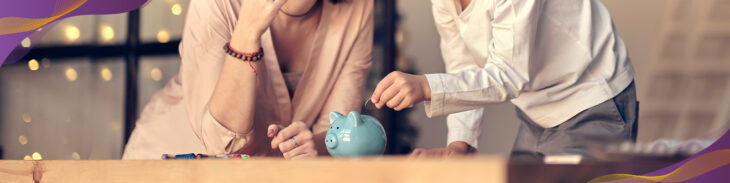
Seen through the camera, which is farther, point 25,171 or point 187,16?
point 187,16

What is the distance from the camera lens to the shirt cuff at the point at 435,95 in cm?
106

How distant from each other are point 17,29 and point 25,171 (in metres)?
0.83

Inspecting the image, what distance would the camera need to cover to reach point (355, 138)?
0.98 m

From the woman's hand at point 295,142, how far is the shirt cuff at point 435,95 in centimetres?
30

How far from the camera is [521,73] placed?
1104 millimetres

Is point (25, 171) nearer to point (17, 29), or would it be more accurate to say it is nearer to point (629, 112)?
point (17, 29)

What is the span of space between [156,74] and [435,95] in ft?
3.44

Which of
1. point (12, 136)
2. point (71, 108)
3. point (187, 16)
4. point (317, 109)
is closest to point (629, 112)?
point (317, 109)

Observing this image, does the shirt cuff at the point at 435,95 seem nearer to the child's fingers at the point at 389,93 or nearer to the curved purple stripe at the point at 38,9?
the child's fingers at the point at 389,93

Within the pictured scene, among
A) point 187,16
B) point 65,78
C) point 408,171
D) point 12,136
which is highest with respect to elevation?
point 408,171

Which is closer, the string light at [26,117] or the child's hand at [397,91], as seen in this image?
the child's hand at [397,91]

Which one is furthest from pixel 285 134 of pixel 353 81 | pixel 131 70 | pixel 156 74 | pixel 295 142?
pixel 131 70

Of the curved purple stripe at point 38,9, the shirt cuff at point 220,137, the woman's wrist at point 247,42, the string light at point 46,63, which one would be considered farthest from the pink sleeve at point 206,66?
the string light at point 46,63

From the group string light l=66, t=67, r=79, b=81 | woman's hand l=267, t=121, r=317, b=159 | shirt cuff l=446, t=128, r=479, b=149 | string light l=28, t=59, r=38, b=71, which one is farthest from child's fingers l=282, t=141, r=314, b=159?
string light l=28, t=59, r=38, b=71
